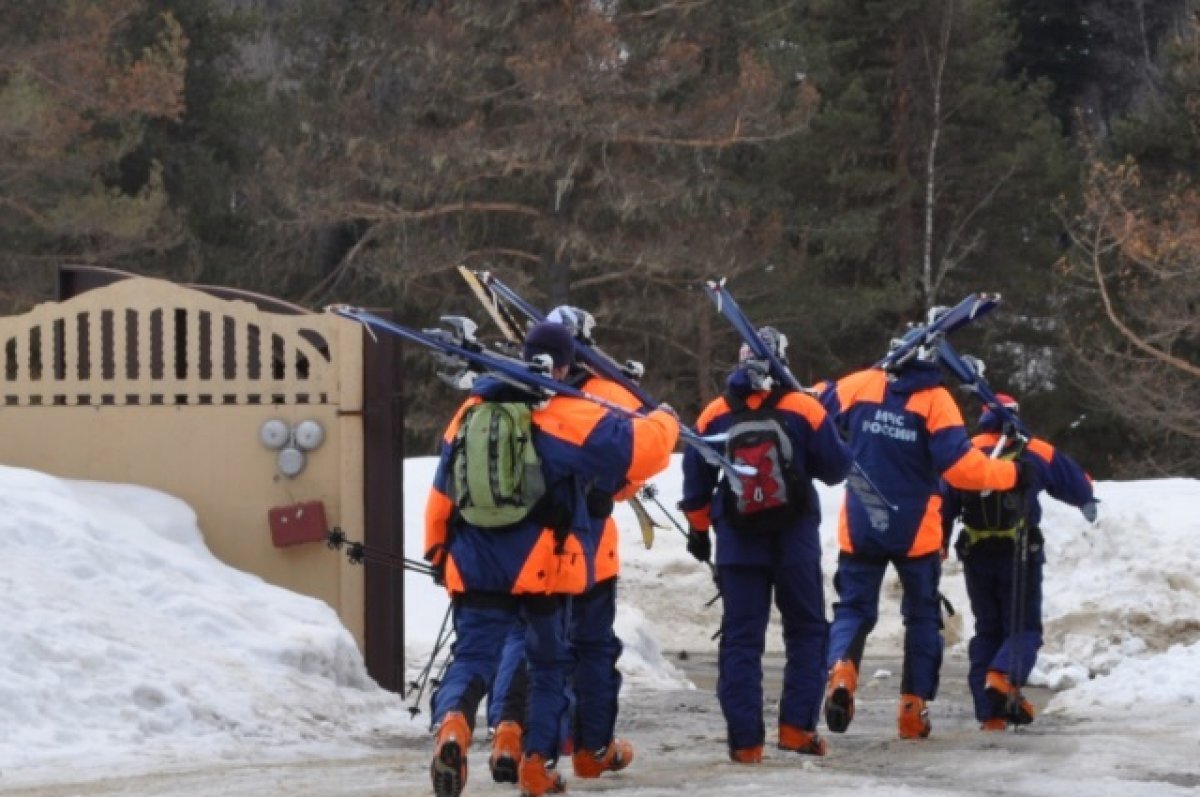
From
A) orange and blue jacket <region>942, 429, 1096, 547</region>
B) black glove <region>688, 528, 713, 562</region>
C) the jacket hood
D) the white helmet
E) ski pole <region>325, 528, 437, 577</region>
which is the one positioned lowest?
ski pole <region>325, 528, 437, 577</region>

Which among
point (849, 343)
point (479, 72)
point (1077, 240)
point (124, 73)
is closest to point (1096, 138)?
point (849, 343)

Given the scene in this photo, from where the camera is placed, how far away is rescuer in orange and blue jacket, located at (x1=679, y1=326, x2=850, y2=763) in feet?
30.8

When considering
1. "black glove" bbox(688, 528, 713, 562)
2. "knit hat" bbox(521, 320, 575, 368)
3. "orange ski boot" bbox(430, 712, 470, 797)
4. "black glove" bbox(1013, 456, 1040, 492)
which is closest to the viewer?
"orange ski boot" bbox(430, 712, 470, 797)

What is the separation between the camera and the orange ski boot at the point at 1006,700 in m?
11.4

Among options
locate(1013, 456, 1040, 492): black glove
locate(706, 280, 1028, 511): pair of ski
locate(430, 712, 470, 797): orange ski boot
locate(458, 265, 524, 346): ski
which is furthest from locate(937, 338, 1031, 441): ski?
locate(430, 712, 470, 797): orange ski boot

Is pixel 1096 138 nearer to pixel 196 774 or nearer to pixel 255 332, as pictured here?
pixel 255 332

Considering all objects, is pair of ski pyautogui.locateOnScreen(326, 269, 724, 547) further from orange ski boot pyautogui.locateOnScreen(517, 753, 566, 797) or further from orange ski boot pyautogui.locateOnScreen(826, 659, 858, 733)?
orange ski boot pyautogui.locateOnScreen(826, 659, 858, 733)

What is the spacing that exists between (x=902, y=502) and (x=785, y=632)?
117 cm

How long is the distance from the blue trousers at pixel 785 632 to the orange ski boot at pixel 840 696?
28.0 inches

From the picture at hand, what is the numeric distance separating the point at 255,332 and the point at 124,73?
793 inches

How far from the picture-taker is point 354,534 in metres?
12.0

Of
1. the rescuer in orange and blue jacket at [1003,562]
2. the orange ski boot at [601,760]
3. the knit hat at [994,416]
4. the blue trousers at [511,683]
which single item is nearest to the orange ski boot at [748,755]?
the orange ski boot at [601,760]

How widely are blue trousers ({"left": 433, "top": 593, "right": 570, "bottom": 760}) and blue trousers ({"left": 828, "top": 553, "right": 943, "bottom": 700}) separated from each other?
2.79 meters

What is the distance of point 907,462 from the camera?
10609 mm
